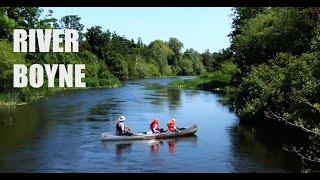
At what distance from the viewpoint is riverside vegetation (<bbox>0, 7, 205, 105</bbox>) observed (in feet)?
82.6

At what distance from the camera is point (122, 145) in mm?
14836

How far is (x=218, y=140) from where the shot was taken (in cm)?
1584

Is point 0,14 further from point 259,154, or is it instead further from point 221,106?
point 259,154

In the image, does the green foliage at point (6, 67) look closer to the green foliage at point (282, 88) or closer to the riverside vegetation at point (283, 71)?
the riverside vegetation at point (283, 71)

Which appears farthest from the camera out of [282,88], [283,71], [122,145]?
[283,71]

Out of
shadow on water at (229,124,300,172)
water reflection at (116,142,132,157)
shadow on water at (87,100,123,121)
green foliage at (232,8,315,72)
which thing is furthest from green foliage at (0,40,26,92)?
shadow on water at (229,124,300,172)

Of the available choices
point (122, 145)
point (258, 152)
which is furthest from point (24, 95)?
point (258, 152)

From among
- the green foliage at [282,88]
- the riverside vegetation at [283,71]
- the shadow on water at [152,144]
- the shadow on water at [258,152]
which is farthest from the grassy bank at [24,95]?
the shadow on water at [258,152]

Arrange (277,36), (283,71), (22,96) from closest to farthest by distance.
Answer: (283,71) → (277,36) → (22,96)

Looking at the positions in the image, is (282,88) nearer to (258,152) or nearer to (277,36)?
(258,152)

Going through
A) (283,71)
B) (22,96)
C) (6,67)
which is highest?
(6,67)

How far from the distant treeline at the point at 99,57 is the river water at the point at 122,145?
3.27 meters

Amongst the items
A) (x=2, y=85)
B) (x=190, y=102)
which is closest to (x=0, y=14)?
(x=2, y=85)

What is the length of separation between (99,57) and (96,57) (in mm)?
2317
